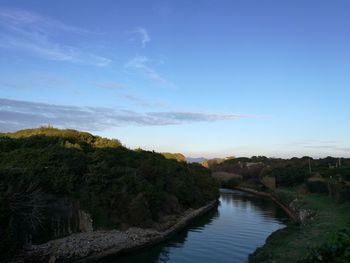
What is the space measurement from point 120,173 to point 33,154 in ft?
24.7

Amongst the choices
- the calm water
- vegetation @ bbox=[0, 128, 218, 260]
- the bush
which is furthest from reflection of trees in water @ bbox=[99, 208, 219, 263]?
the bush

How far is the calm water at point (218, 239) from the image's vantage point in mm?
25812

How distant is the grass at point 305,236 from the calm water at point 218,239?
2.32 m

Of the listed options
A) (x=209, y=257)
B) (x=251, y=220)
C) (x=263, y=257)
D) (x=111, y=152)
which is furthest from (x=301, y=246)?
(x=111, y=152)

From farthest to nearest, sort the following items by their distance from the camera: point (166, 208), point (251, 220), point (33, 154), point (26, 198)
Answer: point (251, 220) → point (166, 208) → point (33, 154) → point (26, 198)

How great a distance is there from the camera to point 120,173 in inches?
1422

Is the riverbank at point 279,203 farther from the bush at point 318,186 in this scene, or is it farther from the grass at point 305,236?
the bush at point 318,186

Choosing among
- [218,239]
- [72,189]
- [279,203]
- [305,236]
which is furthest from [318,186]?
[72,189]

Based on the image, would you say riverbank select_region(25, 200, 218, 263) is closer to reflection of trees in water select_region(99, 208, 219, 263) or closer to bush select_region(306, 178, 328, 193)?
reflection of trees in water select_region(99, 208, 219, 263)

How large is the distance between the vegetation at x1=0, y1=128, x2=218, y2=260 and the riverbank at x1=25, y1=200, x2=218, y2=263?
3.73 ft

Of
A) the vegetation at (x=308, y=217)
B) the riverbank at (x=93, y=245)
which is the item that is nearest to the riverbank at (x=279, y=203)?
the vegetation at (x=308, y=217)

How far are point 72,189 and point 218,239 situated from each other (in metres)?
12.0

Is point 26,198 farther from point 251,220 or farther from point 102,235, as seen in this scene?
point 251,220

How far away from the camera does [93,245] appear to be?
24828 mm
